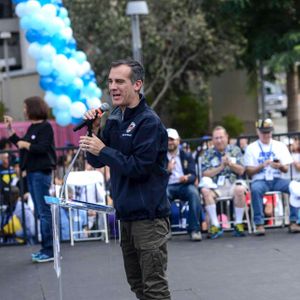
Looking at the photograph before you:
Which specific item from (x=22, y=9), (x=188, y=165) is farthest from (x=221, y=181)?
(x=22, y=9)

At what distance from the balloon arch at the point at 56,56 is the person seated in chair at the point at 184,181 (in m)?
1.93

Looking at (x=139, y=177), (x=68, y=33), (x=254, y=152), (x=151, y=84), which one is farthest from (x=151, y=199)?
(x=151, y=84)

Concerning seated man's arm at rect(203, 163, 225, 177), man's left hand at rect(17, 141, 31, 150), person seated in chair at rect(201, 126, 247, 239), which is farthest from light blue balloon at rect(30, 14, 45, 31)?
seated man's arm at rect(203, 163, 225, 177)

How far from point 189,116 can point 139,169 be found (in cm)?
2018

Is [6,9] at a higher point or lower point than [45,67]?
higher

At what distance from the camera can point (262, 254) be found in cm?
911

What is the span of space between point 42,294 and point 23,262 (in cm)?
169

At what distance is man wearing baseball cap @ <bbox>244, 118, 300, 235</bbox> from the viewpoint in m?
10.4

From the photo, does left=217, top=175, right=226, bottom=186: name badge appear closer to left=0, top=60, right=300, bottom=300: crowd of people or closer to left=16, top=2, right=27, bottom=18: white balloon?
left=0, top=60, right=300, bottom=300: crowd of people

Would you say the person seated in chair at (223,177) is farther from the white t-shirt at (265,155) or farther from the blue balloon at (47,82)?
the blue balloon at (47,82)

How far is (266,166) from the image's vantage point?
1046cm

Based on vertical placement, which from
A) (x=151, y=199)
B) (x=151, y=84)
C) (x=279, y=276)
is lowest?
(x=279, y=276)

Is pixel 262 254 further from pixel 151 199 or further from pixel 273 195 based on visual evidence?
pixel 151 199

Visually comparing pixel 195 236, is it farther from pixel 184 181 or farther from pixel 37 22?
pixel 37 22
